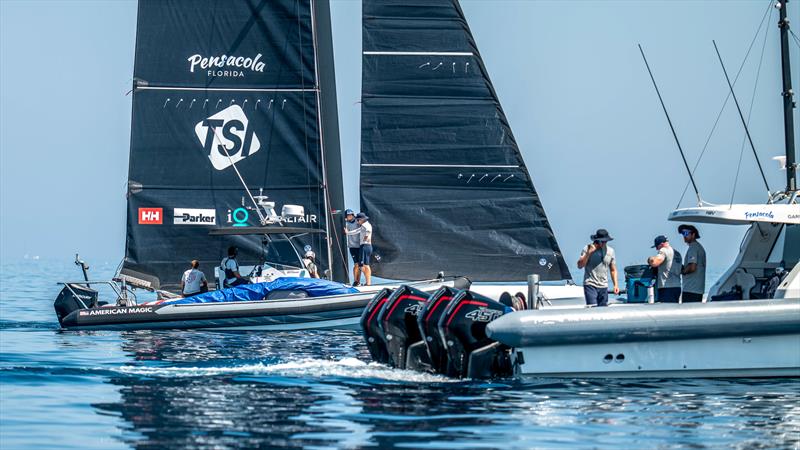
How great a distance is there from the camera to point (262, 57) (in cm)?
2708

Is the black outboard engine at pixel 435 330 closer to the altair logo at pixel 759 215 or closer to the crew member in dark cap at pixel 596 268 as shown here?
the crew member in dark cap at pixel 596 268

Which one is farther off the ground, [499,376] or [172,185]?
[172,185]

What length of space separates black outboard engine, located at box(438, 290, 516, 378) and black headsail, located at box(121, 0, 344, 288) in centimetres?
1161

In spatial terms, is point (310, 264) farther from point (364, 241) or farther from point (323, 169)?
point (323, 169)

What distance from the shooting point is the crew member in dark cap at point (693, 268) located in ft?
57.4

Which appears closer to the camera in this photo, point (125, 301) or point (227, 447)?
point (227, 447)

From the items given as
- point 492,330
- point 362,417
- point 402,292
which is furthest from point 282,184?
point 362,417

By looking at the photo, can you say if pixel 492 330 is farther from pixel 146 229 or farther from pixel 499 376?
pixel 146 229

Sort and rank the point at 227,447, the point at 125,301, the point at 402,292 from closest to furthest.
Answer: the point at 227,447 < the point at 402,292 < the point at 125,301

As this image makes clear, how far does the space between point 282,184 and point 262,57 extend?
2.65 meters

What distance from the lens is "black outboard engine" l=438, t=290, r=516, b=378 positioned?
15.5 m

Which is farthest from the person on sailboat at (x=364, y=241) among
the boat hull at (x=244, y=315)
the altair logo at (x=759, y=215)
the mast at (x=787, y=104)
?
the altair logo at (x=759, y=215)

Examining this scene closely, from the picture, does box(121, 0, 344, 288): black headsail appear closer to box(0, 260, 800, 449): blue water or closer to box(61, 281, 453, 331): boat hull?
box(61, 281, 453, 331): boat hull

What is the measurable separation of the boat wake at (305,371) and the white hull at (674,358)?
129 centimetres
